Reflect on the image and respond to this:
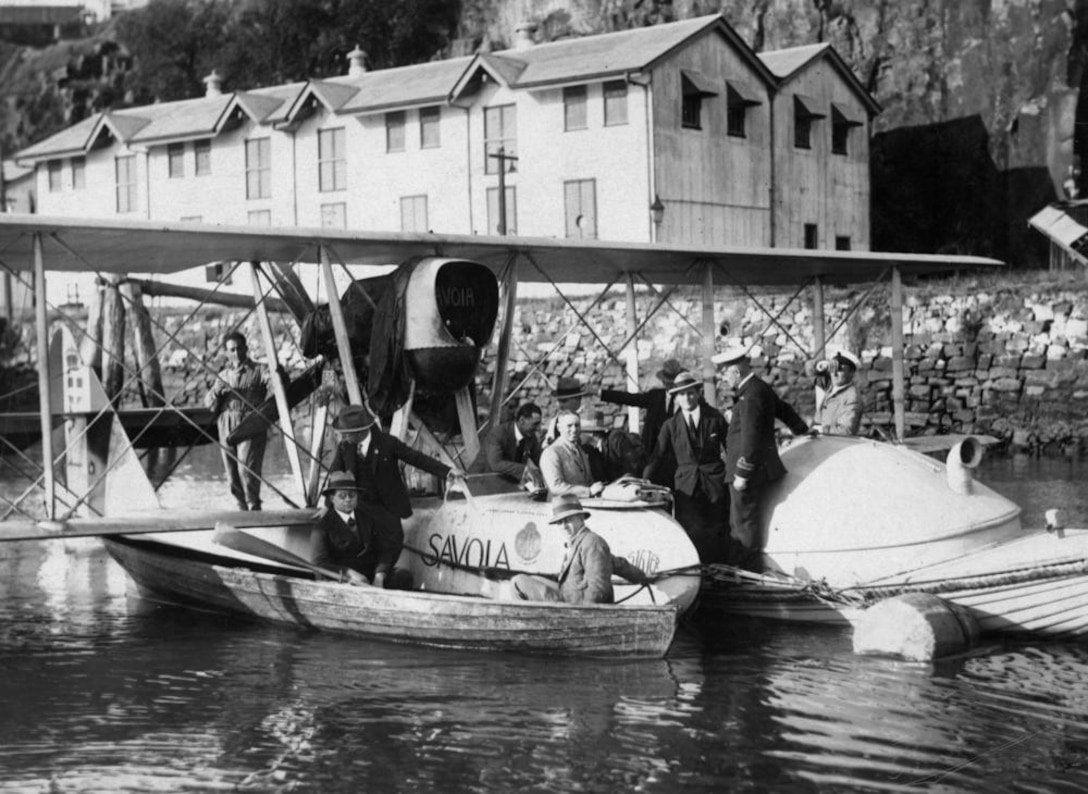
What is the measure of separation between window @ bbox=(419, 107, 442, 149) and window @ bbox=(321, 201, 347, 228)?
3718mm

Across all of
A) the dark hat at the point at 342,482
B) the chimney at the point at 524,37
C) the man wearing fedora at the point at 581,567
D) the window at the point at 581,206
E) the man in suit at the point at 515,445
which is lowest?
the man wearing fedora at the point at 581,567

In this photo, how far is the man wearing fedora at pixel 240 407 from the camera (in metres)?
16.4

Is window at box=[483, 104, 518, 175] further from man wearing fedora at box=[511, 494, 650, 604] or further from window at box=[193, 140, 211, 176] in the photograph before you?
man wearing fedora at box=[511, 494, 650, 604]

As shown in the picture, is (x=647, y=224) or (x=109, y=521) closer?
(x=109, y=521)

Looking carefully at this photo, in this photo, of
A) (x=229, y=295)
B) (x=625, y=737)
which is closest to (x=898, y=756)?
(x=625, y=737)

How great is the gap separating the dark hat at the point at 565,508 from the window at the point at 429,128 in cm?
3509

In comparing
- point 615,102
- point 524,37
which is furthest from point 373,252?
point 524,37

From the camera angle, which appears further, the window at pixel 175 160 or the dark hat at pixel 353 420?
the window at pixel 175 160

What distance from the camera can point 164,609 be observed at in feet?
51.2

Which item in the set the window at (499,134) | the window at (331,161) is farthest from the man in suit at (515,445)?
the window at (331,161)

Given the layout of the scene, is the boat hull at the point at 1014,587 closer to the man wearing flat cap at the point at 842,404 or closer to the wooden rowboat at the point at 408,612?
the wooden rowboat at the point at 408,612

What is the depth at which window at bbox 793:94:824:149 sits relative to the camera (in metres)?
47.0

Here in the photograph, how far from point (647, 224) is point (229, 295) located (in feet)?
84.0

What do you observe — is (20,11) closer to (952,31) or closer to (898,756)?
(952,31)
